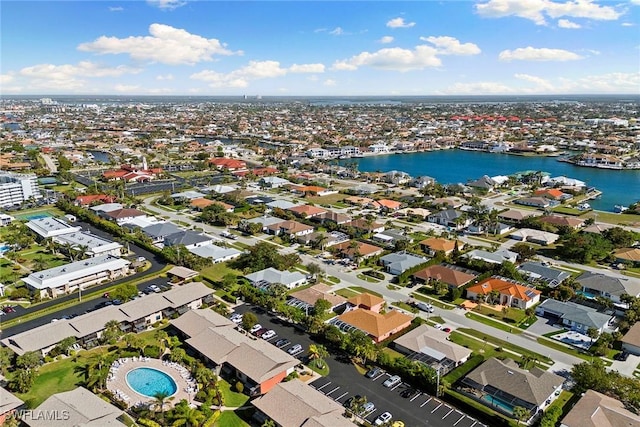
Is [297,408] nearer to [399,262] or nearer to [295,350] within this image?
[295,350]

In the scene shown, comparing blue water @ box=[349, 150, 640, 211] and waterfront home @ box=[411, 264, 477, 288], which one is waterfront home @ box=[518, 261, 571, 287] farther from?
blue water @ box=[349, 150, 640, 211]

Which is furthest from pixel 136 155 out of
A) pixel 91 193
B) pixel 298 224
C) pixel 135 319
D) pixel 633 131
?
pixel 633 131

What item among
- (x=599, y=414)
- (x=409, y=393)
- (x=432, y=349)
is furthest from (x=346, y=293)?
(x=599, y=414)

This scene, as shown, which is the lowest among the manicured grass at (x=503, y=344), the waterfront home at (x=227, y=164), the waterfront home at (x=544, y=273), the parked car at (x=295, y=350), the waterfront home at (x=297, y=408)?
the manicured grass at (x=503, y=344)

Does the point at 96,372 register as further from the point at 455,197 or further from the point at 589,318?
the point at 455,197

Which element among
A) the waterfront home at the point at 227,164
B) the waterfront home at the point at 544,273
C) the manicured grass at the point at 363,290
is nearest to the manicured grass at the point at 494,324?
the manicured grass at the point at 363,290

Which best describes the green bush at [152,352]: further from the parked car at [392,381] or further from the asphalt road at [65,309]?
the parked car at [392,381]
